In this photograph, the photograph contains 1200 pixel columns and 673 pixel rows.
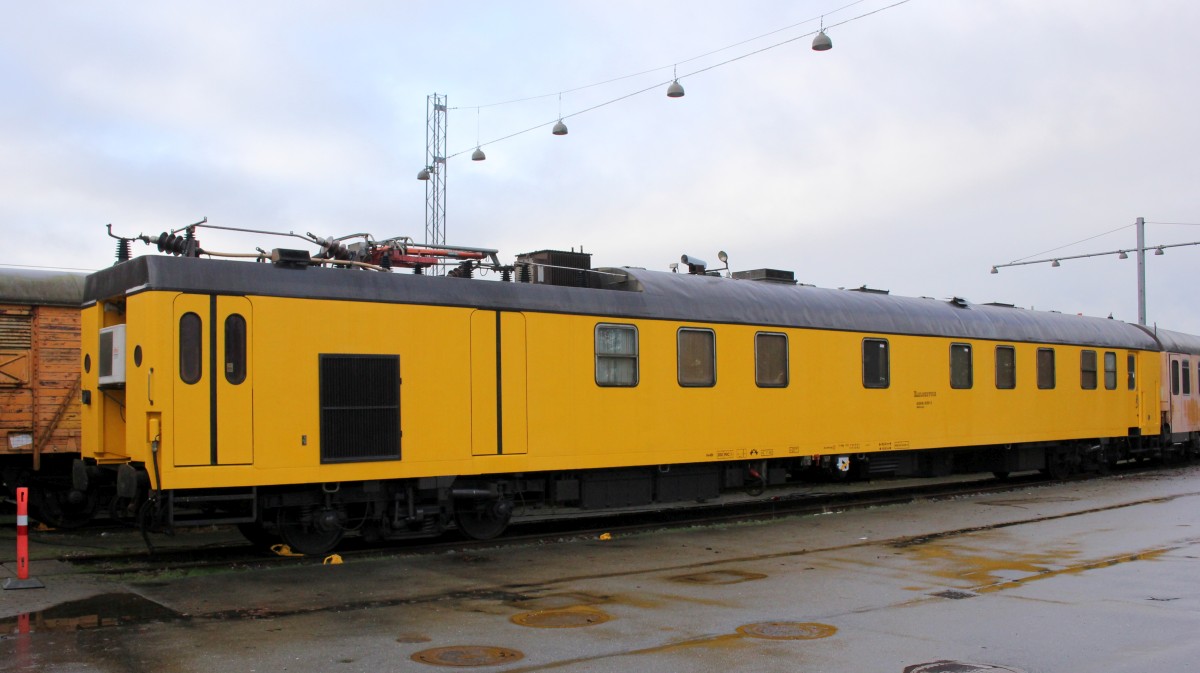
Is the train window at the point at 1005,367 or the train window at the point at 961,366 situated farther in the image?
the train window at the point at 1005,367

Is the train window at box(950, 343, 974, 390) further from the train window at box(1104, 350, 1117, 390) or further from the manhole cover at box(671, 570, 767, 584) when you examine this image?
the manhole cover at box(671, 570, 767, 584)

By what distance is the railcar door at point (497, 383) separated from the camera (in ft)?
40.3

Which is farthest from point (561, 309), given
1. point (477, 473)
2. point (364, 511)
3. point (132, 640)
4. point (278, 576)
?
point (132, 640)

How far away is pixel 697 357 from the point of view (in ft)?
47.8

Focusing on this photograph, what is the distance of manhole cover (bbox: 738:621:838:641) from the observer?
25.5 ft

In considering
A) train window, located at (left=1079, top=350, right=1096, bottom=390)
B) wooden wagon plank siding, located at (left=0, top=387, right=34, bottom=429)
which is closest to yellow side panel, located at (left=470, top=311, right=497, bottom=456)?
wooden wagon plank siding, located at (left=0, top=387, right=34, bottom=429)

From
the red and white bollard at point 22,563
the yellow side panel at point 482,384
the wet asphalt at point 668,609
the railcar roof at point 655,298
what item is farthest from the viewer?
the yellow side panel at point 482,384

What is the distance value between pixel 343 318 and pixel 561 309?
2.93m

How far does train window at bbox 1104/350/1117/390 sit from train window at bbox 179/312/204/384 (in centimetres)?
1915

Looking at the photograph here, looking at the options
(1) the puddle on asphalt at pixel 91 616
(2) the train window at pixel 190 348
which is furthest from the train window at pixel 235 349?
(1) the puddle on asphalt at pixel 91 616

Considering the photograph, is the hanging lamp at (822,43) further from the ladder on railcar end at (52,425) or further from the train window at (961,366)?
the ladder on railcar end at (52,425)

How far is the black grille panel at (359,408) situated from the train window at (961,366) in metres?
11.1

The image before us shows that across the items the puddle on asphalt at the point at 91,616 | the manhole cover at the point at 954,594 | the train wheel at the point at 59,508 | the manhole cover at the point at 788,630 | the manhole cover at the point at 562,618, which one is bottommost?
the manhole cover at the point at 954,594

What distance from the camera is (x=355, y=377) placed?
11.4 m
